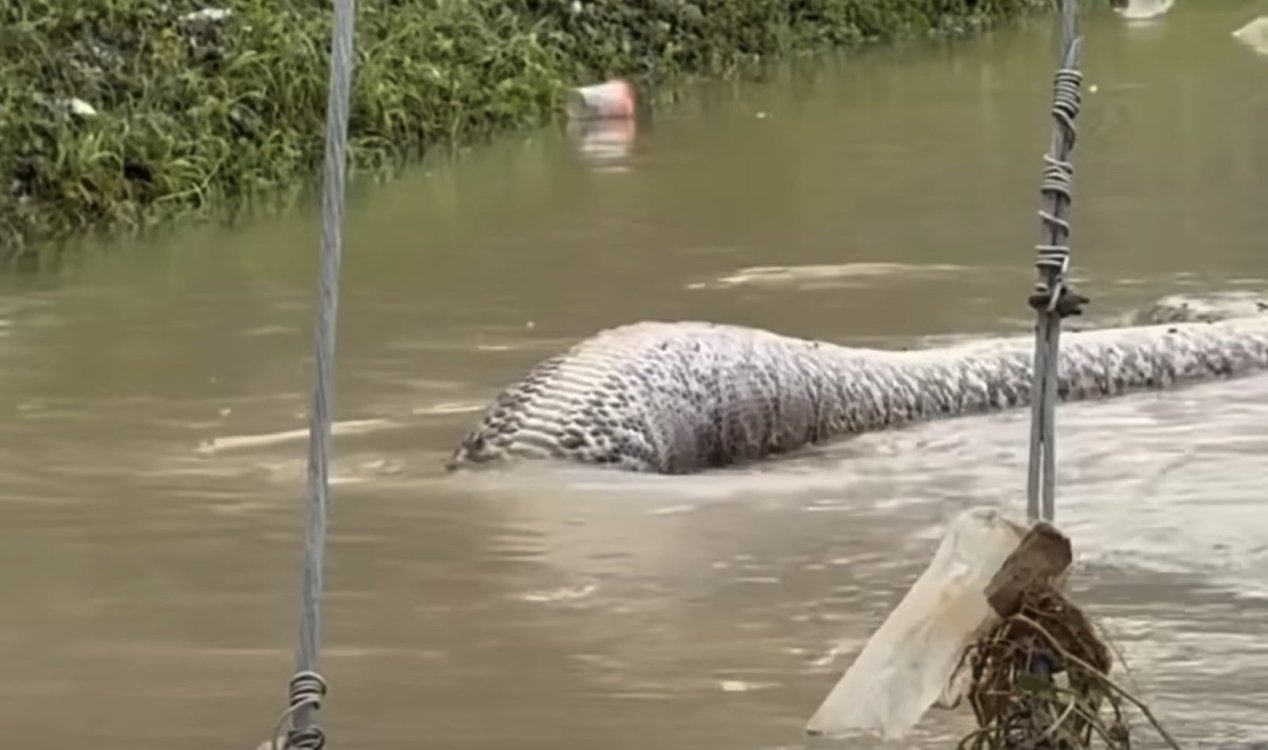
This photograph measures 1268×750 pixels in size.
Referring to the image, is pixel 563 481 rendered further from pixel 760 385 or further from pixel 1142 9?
pixel 1142 9

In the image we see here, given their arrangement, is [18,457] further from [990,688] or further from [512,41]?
[512,41]

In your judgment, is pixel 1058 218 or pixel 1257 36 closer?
pixel 1058 218

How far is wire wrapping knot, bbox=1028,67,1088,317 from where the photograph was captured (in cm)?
254

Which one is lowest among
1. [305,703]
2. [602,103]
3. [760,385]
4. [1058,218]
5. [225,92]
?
[602,103]

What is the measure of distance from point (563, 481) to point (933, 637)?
2835 millimetres

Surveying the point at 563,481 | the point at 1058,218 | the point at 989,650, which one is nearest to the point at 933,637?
the point at 989,650

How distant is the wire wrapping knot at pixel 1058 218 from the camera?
2.54 metres

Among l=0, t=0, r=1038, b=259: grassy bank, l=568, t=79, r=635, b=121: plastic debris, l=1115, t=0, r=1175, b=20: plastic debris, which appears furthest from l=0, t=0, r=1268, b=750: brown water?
l=1115, t=0, r=1175, b=20: plastic debris

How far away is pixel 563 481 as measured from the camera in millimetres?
5289

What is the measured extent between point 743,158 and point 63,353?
4300mm

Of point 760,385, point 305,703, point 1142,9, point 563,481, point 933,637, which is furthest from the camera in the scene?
point 1142,9

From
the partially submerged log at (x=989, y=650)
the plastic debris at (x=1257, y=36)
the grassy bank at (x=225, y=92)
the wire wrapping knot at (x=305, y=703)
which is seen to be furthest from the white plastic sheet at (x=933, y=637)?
the plastic debris at (x=1257, y=36)

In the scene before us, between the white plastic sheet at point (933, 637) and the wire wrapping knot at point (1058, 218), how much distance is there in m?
0.22

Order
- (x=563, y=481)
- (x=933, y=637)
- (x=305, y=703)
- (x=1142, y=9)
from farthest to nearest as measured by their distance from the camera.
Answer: (x=1142, y=9) < (x=563, y=481) < (x=933, y=637) < (x=305, y=703)
